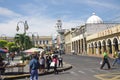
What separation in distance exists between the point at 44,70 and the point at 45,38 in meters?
150

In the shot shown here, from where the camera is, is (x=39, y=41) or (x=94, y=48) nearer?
(x=94, y=48)

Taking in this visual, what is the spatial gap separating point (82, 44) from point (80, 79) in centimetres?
7771

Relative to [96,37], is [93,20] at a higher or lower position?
higher

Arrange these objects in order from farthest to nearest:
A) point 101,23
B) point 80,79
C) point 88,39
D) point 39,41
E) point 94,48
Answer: point 39,41
point 101,23
point 88,39
point 94,48
point 80,79

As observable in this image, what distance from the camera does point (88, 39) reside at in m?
83.9

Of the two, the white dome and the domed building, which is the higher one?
the white dome

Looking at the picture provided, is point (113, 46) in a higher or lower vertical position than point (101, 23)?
lower

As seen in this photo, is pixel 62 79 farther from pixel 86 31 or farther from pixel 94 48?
pixel 86 31

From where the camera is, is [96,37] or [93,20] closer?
[96,37]

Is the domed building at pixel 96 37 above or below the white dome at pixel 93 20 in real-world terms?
below

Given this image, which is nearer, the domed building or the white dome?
the domed building

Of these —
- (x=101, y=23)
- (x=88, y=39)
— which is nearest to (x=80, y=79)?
(x=88, y=39)

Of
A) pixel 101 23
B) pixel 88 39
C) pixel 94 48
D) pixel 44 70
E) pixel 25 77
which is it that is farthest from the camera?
pixel 101 23

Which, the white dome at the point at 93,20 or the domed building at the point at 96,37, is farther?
the white dome at the point at 93,20
